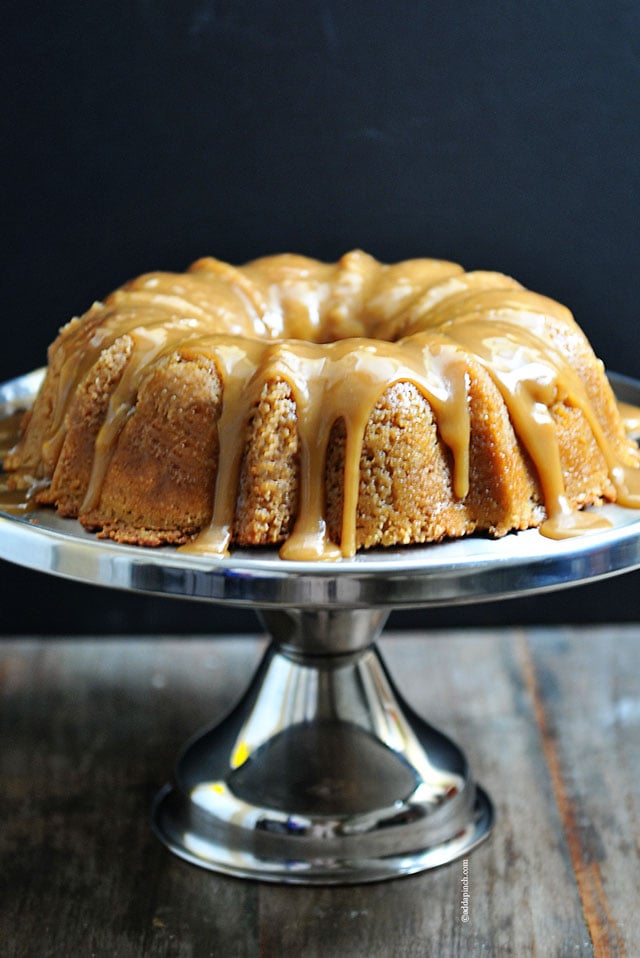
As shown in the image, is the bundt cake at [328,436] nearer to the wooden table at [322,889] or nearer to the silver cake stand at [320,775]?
the silver cake stand at [320,775]

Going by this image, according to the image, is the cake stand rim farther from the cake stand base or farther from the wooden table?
the wooden table

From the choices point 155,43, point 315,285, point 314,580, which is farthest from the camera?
→ point 155,43

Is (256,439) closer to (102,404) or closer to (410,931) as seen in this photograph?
(102,404)

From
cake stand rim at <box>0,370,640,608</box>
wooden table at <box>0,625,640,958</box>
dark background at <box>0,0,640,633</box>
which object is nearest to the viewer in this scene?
cake stand rim at <box>0,370,640,608</box>

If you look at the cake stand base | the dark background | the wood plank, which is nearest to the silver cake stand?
the cake stand base

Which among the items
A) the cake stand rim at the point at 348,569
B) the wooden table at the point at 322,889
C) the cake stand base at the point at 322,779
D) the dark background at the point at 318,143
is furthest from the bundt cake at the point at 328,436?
the dark background at the point at 318,143

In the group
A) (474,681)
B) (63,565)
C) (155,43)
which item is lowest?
(474,681)

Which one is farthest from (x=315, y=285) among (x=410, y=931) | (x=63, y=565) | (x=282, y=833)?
(x=410, y=931)
